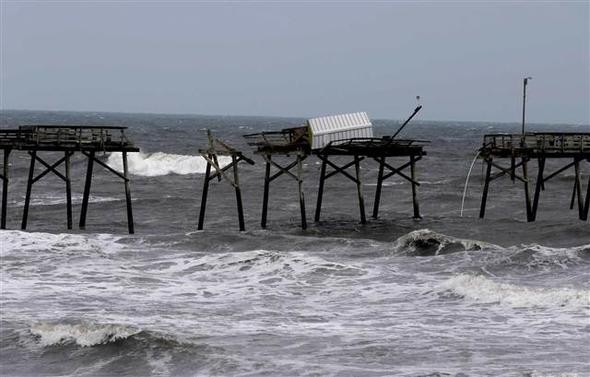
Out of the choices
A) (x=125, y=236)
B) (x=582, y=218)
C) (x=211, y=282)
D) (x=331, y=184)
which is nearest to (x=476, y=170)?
(x=331, y=184)

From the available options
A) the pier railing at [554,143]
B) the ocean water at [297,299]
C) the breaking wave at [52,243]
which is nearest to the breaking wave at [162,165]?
the ocean water at [297,299]

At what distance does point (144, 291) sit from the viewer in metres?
26.2

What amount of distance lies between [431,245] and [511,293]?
829 cm

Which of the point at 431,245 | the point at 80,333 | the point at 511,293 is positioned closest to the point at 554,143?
the point at 431,245

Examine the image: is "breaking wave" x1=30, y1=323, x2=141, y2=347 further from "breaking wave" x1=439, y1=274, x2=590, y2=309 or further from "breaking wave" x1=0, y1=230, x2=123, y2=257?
"breaking wave" x1=0, y1=230, x2=123, y2=257

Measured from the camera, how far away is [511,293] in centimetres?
2503

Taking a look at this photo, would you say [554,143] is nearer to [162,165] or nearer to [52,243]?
[52,243]

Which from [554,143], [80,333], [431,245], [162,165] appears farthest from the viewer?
[162,165]

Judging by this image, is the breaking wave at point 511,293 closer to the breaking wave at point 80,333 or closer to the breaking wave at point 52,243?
the breaking wave at point 80,333

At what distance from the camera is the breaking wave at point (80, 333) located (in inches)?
814

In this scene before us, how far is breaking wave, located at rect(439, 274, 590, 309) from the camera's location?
24125 millimetres

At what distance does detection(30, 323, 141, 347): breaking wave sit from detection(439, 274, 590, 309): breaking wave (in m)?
8.46

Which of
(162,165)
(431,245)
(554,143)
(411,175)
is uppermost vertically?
(554,143)

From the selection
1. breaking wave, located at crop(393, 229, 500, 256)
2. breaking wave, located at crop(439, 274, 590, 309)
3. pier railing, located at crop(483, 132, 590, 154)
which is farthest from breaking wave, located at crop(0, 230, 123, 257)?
pier railing, located at crop(483, 132, 590, 154)
